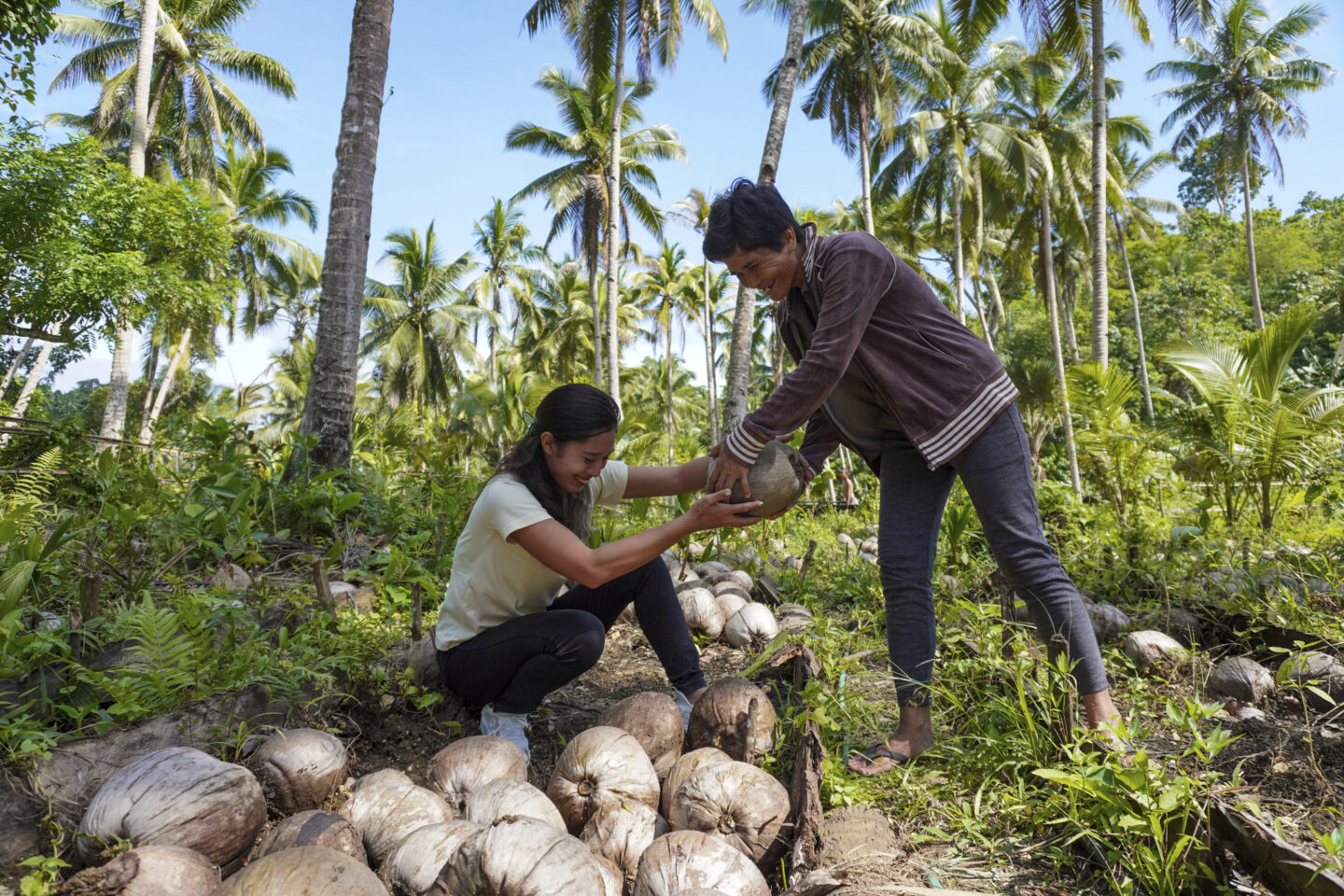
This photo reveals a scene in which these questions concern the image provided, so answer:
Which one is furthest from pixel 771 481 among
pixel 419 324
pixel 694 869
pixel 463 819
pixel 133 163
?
pixel 419 324

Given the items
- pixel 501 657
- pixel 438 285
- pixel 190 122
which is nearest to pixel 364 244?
pixel 501 657

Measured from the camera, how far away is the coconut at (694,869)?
164 centimetres

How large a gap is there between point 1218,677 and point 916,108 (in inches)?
873

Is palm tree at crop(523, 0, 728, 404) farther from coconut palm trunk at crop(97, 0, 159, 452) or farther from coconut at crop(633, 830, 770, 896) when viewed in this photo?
coconut at crop(633, 830, 770, 896)

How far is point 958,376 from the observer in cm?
Answer: 218

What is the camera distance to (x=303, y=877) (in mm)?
1426

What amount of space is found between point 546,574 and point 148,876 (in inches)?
52.9

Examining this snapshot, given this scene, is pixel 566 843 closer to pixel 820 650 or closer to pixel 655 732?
pixel 655 732

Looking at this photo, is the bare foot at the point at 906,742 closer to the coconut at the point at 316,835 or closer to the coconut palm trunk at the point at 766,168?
the coconut at the point at 316,835

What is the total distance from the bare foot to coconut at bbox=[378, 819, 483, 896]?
1.12m

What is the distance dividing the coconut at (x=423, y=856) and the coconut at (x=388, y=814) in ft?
0.26

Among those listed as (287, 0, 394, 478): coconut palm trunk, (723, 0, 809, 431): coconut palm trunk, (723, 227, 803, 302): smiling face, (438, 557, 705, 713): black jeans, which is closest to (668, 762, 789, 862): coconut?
(438, 557, 705, 713): black jeans

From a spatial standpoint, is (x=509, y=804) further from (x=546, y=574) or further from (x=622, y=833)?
(x=546, y=574)

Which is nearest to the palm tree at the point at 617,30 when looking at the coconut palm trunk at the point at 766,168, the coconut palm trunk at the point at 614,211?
the coconut palm trunk at the point at 614,211
